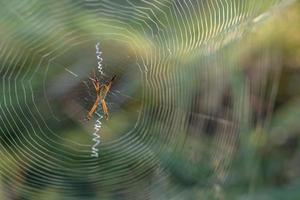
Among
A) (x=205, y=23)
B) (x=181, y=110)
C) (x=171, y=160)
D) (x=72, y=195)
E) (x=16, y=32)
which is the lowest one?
(x=72, y=195)

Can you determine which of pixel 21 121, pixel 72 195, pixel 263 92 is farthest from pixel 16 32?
pixel 263 92

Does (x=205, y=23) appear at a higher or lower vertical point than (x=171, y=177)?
higher

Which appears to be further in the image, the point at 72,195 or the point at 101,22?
the point at 101,22

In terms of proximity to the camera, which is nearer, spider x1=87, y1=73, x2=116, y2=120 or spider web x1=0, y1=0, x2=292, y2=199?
spider web x1=0, y1=0, x2=292, y2=199

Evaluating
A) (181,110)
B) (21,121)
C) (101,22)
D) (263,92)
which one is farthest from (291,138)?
(21,121)

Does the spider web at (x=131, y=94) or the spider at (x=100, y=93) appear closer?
the spider web at (x=131, y=94)

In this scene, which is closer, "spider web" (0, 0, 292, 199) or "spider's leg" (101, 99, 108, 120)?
"spider web" (0, 0, 292, 199)

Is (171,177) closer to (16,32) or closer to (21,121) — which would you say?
(21,121)
